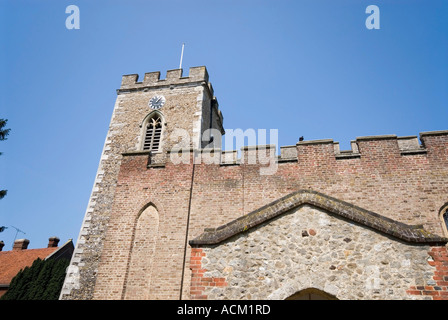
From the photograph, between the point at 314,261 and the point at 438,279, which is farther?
the point at 314,261

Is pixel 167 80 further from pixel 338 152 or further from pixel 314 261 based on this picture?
pixel 314 261

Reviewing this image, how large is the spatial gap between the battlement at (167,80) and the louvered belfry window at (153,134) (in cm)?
262

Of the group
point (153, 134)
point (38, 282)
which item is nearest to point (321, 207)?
point (153, 134)

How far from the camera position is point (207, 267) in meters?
5.76

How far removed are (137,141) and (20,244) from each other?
66.8ft

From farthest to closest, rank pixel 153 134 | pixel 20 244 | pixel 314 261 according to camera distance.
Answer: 1. pixel 20 244
2. pixel 153 134
3. pixel 314 261

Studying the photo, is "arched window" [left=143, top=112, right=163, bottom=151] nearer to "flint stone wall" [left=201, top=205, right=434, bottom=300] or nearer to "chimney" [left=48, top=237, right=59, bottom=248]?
"flint stone wall" [left=201, top=205, right=434, bottom=300]

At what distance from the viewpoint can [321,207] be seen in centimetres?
605

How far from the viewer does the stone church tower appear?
5422mm

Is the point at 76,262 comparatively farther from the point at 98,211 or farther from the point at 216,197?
the point at 216,197
